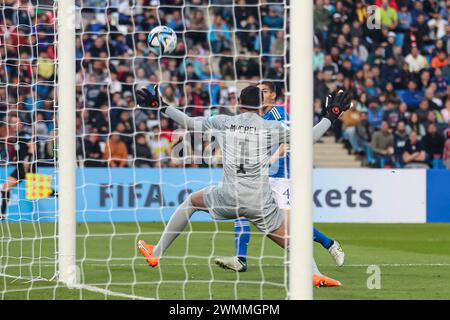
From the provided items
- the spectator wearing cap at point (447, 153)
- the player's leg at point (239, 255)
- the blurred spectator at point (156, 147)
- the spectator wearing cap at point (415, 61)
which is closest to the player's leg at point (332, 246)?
the player's leg at point (239, 255)

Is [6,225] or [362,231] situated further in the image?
[362,231]

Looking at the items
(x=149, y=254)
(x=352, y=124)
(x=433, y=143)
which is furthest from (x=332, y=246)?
(x=433, y=143)

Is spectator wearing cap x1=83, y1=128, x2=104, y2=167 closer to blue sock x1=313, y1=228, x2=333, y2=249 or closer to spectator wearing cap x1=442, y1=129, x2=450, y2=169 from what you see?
spectator wearing cap x1=442, y1=129, x2=450, y2=169

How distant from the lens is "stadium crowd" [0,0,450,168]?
21203mm

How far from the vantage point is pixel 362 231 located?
1855cm

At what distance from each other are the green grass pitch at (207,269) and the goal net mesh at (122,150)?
3 centimetres

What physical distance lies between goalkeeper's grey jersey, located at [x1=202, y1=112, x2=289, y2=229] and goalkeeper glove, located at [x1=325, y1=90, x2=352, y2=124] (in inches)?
17.2

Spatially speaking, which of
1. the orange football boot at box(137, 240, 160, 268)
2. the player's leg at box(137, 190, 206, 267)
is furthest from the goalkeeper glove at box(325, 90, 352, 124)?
the orange football boot at box(137, 240, 160, 268)

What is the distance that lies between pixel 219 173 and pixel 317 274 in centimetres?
994

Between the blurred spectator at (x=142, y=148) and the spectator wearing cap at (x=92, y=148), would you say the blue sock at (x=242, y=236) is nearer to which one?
the blurred spectator at (x=142, y=148)

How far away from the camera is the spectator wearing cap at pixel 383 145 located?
76.7ft

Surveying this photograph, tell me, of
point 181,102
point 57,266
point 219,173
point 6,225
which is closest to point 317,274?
point 57,266
